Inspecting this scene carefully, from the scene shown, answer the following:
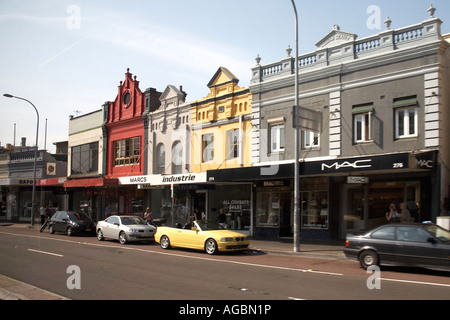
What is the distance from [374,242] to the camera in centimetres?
1166

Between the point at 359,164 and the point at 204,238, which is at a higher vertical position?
the point at 359,164

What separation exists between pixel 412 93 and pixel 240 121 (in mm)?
9000

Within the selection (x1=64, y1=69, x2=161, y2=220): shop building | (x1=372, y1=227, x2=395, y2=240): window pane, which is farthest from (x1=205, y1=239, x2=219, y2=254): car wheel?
(x1=64, y1=69, x2=161, y2=220): shop building

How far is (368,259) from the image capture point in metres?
11.7

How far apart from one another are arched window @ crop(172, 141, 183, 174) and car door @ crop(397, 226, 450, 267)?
647 inches

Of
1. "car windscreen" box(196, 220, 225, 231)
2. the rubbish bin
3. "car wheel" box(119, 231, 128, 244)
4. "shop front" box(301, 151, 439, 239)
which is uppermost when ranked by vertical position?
"shop front" box(301, 151, 439, 239)

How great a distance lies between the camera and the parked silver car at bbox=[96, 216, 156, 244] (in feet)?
63.0

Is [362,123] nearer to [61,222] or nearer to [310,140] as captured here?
[310,140]

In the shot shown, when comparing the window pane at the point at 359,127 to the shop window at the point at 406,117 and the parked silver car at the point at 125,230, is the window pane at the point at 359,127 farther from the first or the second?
the parked silver car at the point at 125,230

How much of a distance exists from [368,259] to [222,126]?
13125 millimetres

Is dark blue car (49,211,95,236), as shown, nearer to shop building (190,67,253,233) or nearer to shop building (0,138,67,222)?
shop building (190,67,253,233)

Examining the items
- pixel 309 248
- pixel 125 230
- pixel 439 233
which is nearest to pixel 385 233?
pixel 439 233
